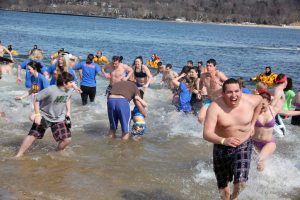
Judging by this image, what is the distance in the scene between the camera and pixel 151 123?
34.5 ft

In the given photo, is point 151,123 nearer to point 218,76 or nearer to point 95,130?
point 95,130

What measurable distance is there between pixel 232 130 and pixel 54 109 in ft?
9.84

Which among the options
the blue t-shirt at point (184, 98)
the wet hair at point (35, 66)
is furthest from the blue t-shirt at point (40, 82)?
the blue t-shirt at point (184, 98)

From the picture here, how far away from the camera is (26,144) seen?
274 inches

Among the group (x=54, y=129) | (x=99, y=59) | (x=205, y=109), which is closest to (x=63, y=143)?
(x=54, y=129)

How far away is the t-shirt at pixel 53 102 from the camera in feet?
21.6

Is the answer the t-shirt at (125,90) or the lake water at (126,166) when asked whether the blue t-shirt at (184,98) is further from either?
the t-shirt at (125,90)

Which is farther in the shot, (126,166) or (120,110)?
(120,110)

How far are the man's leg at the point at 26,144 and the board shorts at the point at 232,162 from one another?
3.15 meters

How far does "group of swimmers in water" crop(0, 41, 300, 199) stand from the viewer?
4809mm

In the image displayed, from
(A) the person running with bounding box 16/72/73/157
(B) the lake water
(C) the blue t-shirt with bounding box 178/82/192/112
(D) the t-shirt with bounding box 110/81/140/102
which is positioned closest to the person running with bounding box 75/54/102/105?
(B) the lake water

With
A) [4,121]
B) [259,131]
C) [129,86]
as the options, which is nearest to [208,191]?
[259,131]

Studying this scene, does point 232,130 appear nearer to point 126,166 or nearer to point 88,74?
point 126,166

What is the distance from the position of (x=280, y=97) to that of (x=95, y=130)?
148 inches
